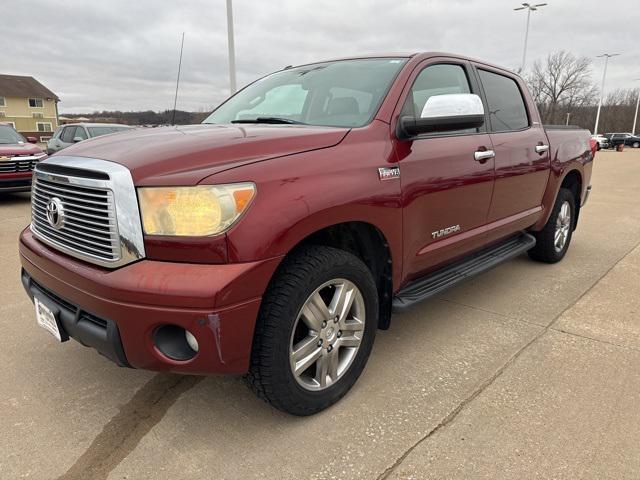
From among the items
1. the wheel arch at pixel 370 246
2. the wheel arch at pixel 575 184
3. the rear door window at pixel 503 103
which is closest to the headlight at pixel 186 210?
the wheel arch at pixel 370 246

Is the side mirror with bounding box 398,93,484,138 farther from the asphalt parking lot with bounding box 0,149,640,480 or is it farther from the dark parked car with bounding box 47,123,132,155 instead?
the dark parked car with bounding box 47,123,132,155

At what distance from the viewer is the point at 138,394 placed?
252cm

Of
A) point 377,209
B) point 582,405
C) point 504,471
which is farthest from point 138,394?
point 582,405

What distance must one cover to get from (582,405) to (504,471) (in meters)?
0.73

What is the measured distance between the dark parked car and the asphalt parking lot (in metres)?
8.53

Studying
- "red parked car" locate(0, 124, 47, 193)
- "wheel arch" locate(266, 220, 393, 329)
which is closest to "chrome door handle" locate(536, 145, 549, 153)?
"wheel arch" locate(266, 220, 393, 329)

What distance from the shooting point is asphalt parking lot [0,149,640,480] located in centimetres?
200

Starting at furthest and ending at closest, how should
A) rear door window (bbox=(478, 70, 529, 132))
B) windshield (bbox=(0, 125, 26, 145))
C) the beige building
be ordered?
1. the beige building
2. windshield (bbox=(0, 125, 26, 145))
3. rear door window (bbox=(478, 70, 529, 132))

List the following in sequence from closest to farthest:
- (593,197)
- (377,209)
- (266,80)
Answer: (377,209)
(266,80)
(593,197)

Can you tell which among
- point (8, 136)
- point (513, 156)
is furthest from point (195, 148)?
point (8, 136)

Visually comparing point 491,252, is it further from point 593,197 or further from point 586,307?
point 593,197

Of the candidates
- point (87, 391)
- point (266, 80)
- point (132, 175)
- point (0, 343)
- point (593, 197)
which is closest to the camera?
point (132, 175)

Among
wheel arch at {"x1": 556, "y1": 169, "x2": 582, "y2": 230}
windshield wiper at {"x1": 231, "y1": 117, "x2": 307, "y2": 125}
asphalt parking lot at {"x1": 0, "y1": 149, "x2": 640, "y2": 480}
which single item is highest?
windshield wiper at {"x1": 231, "y1": 117, "x2": 307, "y2": 125}

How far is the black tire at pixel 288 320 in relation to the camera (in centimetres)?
198
